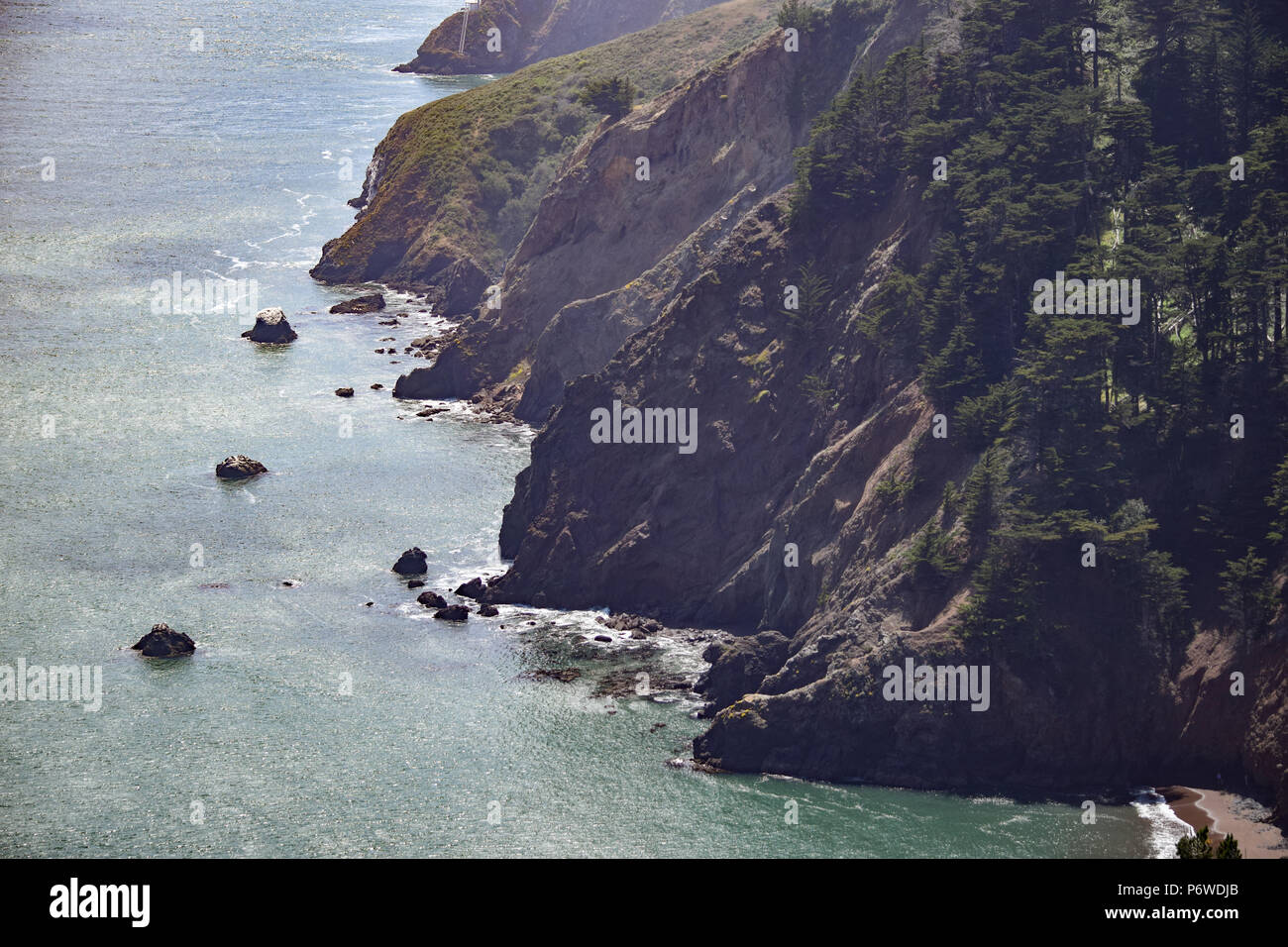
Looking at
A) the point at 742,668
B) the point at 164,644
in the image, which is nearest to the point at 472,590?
the point at 164,644

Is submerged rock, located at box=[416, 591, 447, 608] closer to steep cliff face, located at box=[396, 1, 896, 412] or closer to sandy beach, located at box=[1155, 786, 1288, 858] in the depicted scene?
steep cliff face, located at box=[396, 1, 896, 412]

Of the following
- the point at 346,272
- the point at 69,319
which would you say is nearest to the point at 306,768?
the point at 69,319

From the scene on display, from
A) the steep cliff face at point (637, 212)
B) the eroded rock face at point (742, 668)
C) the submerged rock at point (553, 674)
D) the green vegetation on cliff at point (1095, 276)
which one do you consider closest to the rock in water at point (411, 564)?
the submerged rock at point (553, 674)

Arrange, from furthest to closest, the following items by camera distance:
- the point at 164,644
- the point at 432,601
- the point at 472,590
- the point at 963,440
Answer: the point at 472,590, the point at 432,601, the point at 164,644, the point at 963,440

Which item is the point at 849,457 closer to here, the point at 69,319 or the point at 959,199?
the point at 959,199

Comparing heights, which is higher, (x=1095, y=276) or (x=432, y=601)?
(x=1095, y=276)

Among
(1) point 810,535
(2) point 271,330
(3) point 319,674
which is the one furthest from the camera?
(2) point 271,330

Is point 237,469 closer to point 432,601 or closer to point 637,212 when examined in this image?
point 432,601
